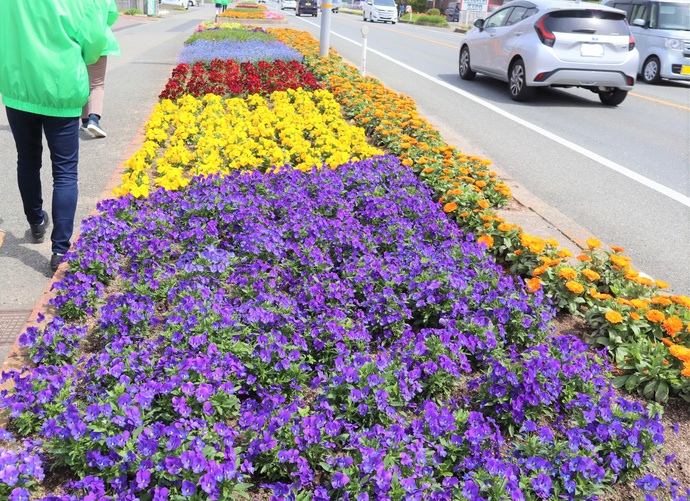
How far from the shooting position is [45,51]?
381cm

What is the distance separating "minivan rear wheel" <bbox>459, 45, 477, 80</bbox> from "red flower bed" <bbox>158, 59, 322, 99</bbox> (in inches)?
171

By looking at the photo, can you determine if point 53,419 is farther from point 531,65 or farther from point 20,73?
point 531,65

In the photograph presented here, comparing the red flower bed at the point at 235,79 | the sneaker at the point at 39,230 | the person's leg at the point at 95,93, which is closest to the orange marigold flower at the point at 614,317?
the sneaker at the point at 39,230

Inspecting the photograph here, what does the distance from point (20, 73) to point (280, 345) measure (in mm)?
2406

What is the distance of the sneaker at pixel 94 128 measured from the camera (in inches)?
277

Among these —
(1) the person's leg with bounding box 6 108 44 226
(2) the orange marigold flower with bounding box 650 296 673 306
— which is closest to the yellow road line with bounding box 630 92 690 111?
(2) the orange marigold flower with bounding box 650 296 673 306

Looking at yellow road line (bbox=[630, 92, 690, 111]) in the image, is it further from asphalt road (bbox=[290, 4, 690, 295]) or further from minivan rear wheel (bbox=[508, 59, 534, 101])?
minivan rear wheel (bbox=[508, 59, 534, 101])

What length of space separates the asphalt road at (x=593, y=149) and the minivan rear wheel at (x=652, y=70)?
29.1 inches

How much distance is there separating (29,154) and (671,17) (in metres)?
15.4

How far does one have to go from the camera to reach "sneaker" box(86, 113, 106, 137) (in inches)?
277

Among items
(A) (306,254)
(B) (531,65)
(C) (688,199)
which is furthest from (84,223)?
(B) (531,65)

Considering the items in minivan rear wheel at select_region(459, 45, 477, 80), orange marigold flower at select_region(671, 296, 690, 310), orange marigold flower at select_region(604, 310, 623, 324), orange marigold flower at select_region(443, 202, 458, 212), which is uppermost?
minivan rear wheel at select_region(459, 45, 477, 80)

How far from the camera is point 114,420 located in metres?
2.40

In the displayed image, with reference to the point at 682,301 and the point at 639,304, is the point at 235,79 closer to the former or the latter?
the point at 639,304
